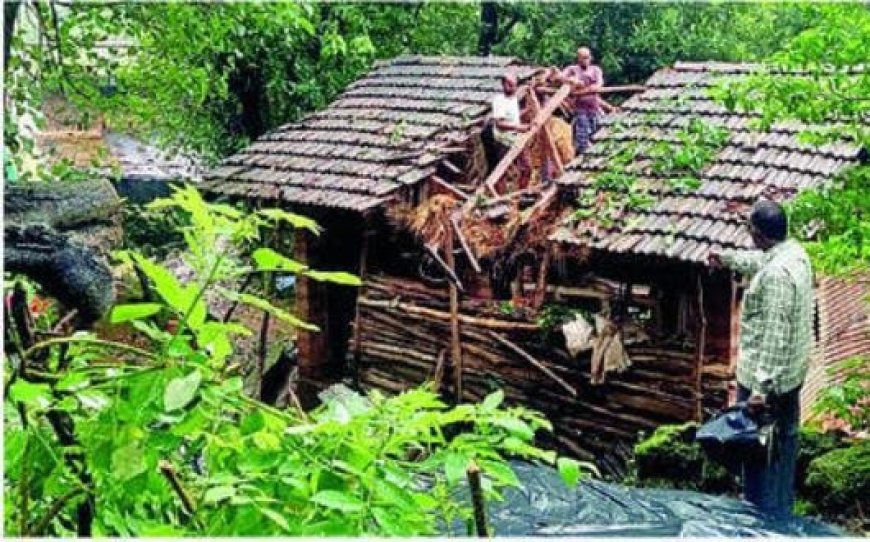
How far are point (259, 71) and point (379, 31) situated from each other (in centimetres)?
157

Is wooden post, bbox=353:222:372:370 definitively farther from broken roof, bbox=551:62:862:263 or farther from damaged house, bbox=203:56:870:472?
broken roof, bbox=551:62:862:263

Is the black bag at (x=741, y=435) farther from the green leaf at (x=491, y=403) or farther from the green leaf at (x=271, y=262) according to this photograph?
the green leaf at (x=271, y=262)

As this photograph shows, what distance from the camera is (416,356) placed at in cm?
908

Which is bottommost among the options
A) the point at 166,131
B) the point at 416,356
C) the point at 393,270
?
the point at 416,356

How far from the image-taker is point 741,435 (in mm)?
4504

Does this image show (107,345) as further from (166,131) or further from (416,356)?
(166,131)

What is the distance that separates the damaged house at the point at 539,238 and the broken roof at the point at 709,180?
2cm

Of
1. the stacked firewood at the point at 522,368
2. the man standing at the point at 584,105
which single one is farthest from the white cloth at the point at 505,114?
the stacked firewood at the point at 522,368

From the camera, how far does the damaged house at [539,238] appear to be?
24.2ft

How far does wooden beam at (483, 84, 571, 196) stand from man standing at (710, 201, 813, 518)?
4.10 metres

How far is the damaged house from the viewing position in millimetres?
7375

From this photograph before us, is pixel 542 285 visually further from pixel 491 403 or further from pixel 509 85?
pixel 491 403

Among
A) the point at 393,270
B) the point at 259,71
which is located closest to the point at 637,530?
the point at 393,270

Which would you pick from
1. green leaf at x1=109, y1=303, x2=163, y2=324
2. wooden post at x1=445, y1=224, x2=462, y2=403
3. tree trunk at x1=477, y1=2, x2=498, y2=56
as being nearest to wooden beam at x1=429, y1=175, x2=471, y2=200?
wooden post at x1=445, y1=224, x2=462, y2=403
